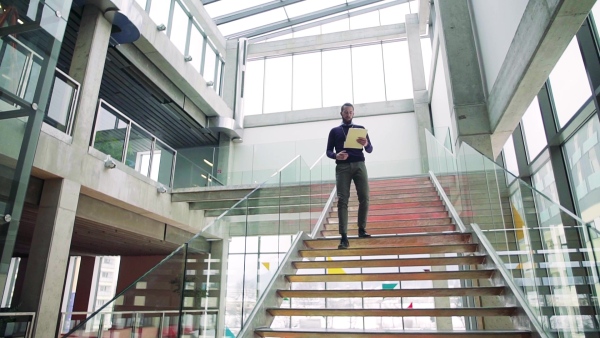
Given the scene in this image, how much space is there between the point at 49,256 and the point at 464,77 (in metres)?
7.53

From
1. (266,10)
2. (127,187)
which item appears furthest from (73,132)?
(266,10)

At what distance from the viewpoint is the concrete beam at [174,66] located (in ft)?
36.7

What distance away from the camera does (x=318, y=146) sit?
13008 mm

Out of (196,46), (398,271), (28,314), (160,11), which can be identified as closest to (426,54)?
(196,46)

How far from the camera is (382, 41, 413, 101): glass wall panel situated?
55.7 ft

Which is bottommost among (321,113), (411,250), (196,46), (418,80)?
(411,250)

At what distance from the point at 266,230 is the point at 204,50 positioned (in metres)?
13.0

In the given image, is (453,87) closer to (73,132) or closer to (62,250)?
(73,132)

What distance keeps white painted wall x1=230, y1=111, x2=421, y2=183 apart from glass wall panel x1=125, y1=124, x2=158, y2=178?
8.39 feet

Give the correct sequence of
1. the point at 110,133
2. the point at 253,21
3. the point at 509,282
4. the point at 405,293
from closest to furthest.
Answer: the point at 509,282 → the point at 405,293 → the point at 110,133 → the point at 253,21

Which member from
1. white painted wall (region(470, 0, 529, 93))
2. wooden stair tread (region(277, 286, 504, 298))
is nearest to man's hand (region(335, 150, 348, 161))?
wooden stair tread (region(277, 286, 504, 298))

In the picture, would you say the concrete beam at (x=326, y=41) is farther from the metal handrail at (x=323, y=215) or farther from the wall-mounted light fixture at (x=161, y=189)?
the metal handrail at (x=323, y=215)

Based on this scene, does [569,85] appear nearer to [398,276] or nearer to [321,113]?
[398,276]

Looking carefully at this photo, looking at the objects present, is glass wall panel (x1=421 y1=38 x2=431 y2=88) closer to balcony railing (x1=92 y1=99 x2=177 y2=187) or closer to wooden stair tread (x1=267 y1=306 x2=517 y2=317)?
balcony railing (x1=92 y1=99 x2=177 y2=187)
